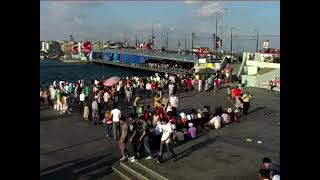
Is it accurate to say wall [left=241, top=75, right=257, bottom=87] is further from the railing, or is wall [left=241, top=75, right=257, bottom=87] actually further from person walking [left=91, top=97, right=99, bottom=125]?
the railing

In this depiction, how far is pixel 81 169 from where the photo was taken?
12.5 meters

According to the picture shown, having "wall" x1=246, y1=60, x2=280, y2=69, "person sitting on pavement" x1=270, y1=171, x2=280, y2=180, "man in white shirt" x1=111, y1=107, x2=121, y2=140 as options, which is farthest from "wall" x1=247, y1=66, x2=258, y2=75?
"person sitting on pavement" x1=270, y1=171, x2=280, y2=180

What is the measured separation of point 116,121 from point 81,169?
3.58m

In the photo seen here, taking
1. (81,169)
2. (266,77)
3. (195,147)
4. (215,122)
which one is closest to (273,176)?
(195,147)

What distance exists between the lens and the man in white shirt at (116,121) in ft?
51.5

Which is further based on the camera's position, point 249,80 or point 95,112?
point 249,80

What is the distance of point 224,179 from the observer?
1081 cm

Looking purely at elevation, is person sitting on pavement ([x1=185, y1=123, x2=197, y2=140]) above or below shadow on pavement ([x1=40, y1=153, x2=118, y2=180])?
above

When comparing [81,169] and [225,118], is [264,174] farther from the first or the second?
[225,118]

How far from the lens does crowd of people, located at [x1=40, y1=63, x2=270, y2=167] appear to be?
12.8 m

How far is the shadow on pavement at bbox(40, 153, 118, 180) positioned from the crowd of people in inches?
25.3

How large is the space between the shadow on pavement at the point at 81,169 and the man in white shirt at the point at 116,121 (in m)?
2.29
